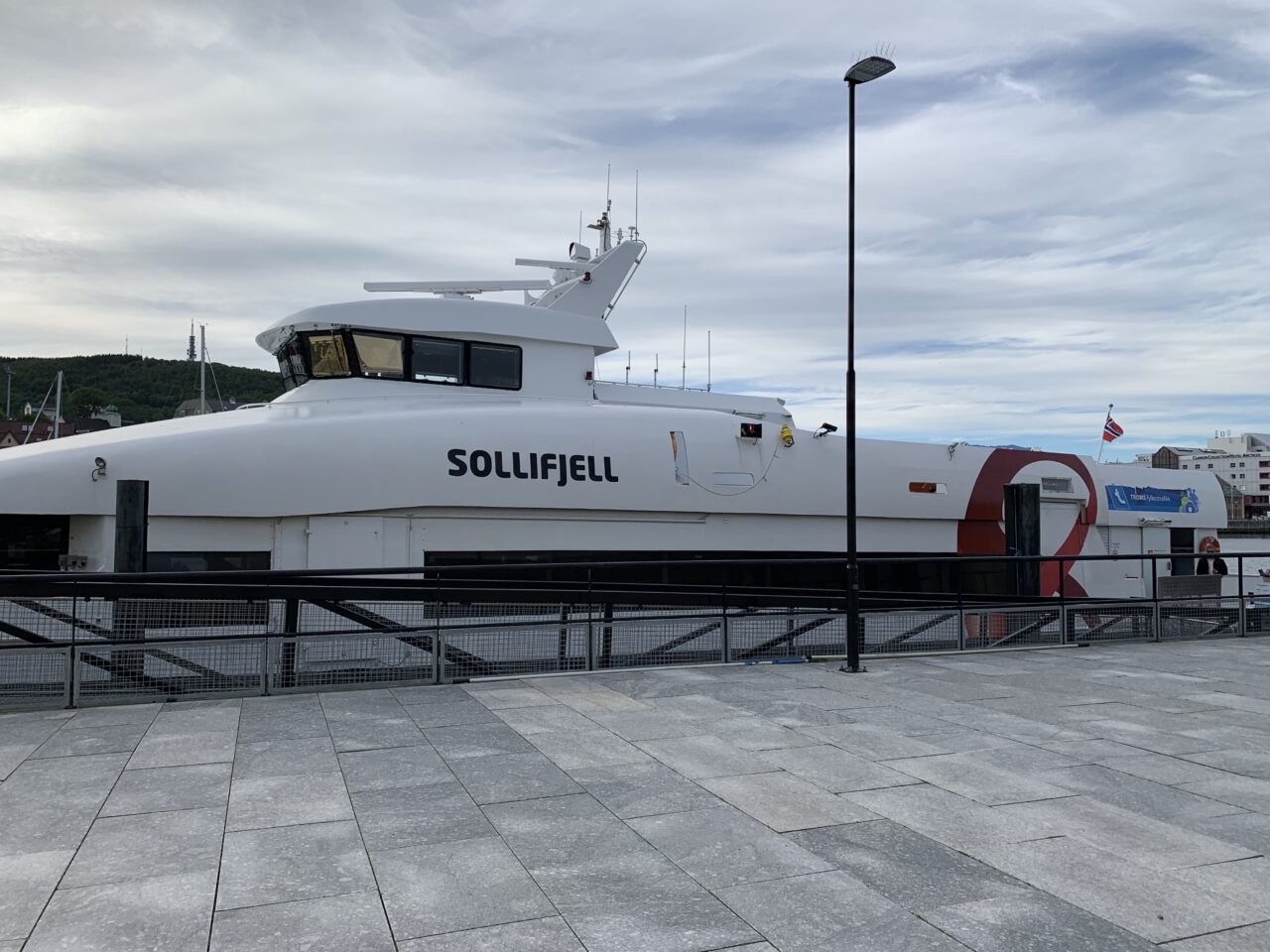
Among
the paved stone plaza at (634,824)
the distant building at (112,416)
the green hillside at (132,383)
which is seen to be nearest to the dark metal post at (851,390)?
the paved stone plaza at (634,824)

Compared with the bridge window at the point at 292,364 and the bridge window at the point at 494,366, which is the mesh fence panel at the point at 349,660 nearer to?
the bridge window at the point at 494,366

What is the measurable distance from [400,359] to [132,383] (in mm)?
106947

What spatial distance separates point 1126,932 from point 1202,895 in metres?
0.59

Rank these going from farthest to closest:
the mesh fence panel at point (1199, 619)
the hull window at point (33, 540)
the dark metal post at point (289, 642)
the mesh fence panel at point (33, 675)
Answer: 1. the mesh fence panel at point (1199, 619)
2. the hull window at point (33, 540)
3. the dark metal post at point (289, 642)
4. the mesh fence panel at point (33, 675)

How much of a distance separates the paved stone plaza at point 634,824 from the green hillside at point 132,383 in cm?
7606

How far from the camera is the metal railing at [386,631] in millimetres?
7504

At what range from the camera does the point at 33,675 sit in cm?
740

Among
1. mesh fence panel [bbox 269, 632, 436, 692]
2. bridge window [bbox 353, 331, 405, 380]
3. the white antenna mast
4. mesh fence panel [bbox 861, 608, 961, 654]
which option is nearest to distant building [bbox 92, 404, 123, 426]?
the white antenna mast

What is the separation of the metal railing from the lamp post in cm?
72

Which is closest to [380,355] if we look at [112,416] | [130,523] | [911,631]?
[130,523]

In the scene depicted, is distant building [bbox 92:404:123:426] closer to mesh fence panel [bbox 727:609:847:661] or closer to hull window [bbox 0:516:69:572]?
hull window [bbox 0:516:69:572]

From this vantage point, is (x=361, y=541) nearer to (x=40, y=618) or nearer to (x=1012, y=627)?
(x=40, y=618)

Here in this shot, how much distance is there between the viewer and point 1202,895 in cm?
396

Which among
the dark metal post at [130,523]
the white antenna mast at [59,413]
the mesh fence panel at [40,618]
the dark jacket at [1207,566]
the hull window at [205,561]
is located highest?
the white antenna mast at [59,413]
